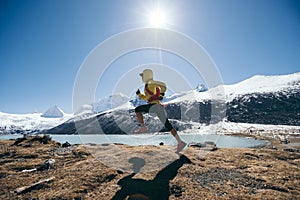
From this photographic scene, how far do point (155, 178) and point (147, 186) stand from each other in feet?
2.42

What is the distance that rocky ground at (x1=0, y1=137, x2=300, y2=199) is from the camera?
20.9 feet

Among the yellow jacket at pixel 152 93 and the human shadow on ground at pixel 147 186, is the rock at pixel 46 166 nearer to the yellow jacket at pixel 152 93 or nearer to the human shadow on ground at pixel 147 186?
the human shadow on ground at pixel 147 186

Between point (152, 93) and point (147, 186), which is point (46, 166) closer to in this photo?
point (147, 186)

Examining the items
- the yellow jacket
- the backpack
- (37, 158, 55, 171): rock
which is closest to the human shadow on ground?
the yellow jacket

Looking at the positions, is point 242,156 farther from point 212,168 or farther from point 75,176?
point 75,176

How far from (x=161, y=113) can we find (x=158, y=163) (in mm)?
2470

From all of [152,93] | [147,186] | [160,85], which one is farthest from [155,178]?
[160,85]

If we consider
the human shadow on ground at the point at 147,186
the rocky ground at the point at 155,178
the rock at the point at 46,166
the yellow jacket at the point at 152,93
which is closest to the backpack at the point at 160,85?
the yellow jacket at the point at 152,93

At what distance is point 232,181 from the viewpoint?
7340 mm

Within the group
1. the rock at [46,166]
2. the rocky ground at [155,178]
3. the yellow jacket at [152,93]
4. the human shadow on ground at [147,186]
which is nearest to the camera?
the human shadow on ground at [147,186]

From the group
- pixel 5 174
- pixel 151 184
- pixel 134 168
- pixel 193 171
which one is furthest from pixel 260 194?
pixel 5 174

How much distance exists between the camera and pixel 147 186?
22.1 ft

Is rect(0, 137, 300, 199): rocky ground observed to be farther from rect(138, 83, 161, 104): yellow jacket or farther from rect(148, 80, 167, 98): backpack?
rect(148, 80, 167, 98): backpack

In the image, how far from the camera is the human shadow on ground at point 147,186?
20.2 ft
